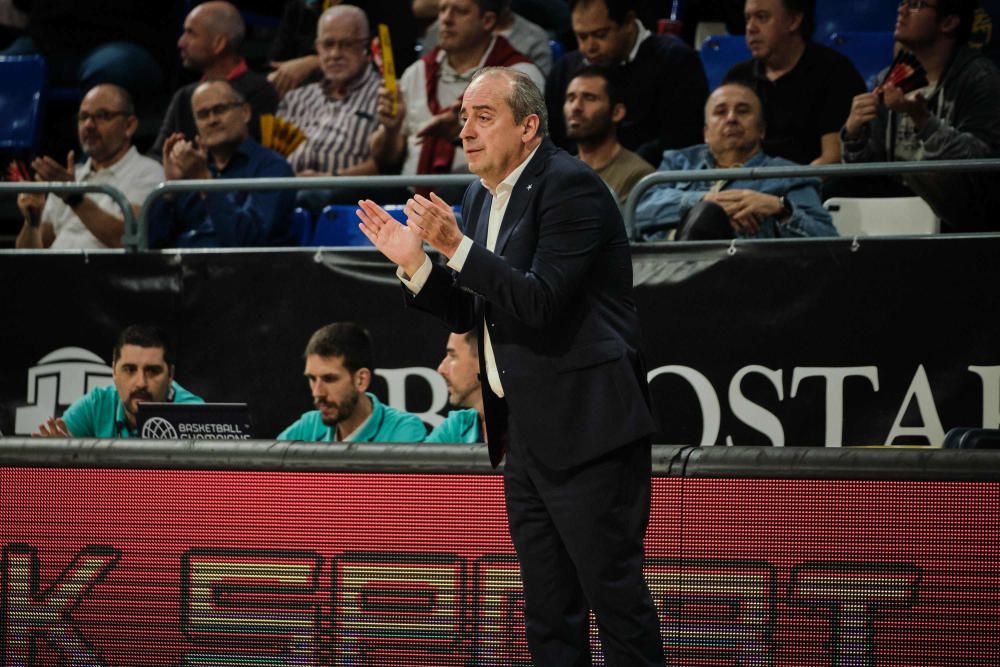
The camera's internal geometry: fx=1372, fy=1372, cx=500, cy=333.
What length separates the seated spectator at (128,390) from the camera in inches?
A: 231

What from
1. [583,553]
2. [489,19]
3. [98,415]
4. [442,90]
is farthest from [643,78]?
[583,553]

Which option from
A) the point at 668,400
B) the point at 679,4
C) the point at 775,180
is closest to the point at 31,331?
the point at 668,400

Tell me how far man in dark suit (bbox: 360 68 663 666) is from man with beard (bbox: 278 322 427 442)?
239 cm

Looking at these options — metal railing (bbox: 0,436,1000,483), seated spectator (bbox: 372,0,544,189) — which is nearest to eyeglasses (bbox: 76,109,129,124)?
seated spectator (bbox: 372,0,544,189)

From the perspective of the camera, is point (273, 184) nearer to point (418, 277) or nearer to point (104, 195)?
point (104, 195)

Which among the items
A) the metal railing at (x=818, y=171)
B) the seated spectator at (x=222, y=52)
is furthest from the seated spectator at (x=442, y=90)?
the metal railing at (x=818, y=171)

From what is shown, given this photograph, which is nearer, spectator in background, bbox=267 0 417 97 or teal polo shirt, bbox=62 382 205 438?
teal polo shirt, bbox=62 382 205 438

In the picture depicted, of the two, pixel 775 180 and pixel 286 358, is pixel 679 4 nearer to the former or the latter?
pixel 775 180

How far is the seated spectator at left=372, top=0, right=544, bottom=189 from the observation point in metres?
7.31

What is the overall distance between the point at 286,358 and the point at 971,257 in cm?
286

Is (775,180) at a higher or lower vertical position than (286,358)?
higher

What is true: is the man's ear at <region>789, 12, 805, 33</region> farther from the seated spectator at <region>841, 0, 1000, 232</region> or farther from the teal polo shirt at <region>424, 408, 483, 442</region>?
the teal polo shirt at <region>424, 408, 483, 442</region>

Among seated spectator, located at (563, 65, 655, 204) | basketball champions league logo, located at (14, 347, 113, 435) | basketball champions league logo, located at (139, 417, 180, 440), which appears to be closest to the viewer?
basketball champions league logo, located at (139, 417, 180, 440)

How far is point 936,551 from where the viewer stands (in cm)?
348
